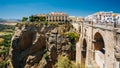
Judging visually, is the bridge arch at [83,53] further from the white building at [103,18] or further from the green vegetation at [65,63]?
the white building at [103,18]

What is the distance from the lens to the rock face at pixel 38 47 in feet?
168

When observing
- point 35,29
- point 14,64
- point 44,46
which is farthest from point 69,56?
point 14,64

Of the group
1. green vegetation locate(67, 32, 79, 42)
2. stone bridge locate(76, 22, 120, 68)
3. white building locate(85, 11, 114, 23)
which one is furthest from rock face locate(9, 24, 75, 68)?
stone bridge locate(76, 22, 120, 68)

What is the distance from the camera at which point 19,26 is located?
57875 mm

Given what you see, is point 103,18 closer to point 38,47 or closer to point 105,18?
point 105,18

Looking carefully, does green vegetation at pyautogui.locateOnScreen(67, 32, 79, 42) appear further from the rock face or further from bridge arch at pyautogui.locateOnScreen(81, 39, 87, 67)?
bridge arch at pyautogui.locateOnScreen(81, 39, 87, 67)

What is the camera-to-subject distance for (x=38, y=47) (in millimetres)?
54906

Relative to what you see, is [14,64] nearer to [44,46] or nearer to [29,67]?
[29,67]

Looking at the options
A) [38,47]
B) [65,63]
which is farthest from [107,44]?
[38,47]

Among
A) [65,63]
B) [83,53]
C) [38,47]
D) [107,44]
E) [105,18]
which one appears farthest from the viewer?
[38,47]

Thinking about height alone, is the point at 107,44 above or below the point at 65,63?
above

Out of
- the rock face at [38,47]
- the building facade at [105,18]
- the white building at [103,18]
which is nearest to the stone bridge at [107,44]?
the building facade at [105,18]

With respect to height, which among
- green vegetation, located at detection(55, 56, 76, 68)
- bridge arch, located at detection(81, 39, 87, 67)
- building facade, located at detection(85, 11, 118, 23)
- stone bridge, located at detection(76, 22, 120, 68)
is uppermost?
building facade, located at detection(85, 11, 118, 23)

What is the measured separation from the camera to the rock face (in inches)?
2018
